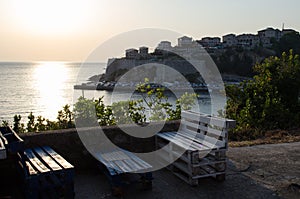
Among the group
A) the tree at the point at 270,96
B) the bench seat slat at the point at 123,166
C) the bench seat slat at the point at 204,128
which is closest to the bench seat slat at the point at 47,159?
the bench seat slat at the point at 123,166

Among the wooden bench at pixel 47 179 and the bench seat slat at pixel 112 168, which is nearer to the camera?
the wooden bench at pixel 47 179

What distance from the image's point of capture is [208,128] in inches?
199

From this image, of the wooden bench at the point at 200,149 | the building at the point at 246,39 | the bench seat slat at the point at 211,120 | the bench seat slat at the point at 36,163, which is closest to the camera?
the bench seat slat at the point at 36,163

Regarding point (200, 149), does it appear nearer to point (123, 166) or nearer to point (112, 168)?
point (123, 166)

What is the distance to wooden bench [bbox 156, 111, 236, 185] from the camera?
463 centimetres

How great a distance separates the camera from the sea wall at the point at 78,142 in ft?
16.4

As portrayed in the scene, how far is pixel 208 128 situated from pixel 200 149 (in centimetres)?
60

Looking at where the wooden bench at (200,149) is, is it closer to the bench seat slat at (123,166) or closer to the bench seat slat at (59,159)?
the bench seat slat at (123,166)

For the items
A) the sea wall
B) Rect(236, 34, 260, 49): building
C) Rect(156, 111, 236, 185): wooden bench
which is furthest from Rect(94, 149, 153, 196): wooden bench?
Rect(236, 34, 260, 49): building

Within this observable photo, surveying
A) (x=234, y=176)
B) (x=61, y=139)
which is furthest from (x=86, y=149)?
(x=234, y=176)

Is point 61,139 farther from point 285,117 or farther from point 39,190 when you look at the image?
point 285,117

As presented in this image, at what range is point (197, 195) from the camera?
439cm

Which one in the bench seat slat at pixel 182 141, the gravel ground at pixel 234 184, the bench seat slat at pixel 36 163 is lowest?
the gravel ground at pixel 234 184

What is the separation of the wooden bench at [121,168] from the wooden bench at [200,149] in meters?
0.64
